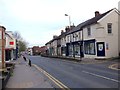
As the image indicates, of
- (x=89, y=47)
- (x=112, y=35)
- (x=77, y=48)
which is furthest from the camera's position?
(x=77, y=48)

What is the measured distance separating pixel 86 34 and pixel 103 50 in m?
8.40

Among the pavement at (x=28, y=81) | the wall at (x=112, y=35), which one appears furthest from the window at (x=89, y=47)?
the pavement at (x=28, y=81)

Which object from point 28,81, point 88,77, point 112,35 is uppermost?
point 112,35

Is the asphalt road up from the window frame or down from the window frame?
down

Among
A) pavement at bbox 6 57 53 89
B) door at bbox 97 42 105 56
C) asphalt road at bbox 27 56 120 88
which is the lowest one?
pavement at bbox 6 57 53 89

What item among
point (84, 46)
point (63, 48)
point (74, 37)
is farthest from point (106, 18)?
point (63, 48)

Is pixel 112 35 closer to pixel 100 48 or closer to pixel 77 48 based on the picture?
pixel 100 48

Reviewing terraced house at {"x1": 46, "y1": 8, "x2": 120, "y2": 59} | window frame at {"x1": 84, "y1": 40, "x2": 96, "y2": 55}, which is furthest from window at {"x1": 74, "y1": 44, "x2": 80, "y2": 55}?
terraced house at {"x1": 46, "y1": 8, "x2": 120, "y2": 59}

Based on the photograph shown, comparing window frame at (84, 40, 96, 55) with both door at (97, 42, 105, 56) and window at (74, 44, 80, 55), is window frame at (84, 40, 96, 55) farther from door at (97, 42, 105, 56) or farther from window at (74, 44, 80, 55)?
window at (74, 44, 80, 55)

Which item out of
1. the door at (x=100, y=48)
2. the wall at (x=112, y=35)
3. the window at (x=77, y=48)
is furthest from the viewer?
the window at (x=77, y=48)

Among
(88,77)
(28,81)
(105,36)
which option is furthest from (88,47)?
(28,81)

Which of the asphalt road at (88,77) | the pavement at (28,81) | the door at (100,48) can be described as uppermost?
the door at (100,48)

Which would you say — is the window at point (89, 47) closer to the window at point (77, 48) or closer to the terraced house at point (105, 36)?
the terraced house at point (105, 36)

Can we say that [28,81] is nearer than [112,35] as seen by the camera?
Yes
